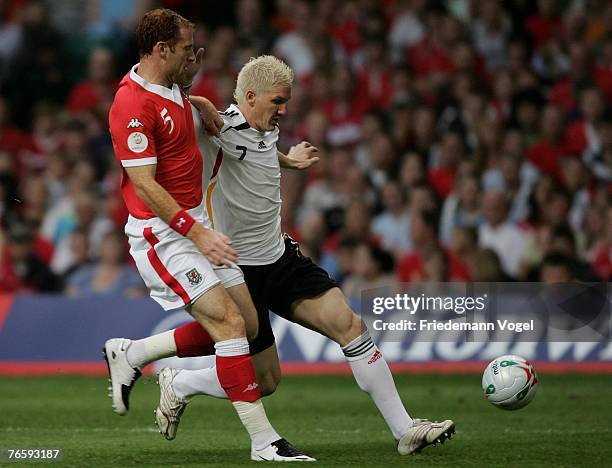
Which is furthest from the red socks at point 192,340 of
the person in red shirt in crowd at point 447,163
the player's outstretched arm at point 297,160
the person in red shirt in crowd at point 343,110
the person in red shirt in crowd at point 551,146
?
the person in red shirt in crowd at point 343,110

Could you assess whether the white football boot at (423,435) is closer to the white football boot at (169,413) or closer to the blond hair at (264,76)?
the white football boot at (169,413)

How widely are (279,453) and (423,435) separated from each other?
36.5 inches

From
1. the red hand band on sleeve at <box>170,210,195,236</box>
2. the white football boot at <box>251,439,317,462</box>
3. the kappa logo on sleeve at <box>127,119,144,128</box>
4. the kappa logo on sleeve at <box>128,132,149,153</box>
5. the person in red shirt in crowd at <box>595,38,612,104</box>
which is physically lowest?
the white football boot at <box>251,439,317,462</box>

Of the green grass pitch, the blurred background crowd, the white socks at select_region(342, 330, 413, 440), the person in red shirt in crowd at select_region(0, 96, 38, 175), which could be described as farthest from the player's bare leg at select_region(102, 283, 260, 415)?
the person in red shirt in crowd at select_region(0, 96, 38, 175)

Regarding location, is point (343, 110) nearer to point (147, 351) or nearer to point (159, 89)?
point (147, 351)

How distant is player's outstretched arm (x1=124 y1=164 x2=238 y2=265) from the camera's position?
7.05m

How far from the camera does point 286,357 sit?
1335 centimetres

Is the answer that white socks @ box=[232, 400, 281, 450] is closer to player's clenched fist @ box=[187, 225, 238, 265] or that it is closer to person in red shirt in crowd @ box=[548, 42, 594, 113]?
player's clenched fist @ box=[187, 225, 238, 265]

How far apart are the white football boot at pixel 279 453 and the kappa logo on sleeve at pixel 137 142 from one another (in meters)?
1.85

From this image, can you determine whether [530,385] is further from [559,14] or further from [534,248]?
[559,14]

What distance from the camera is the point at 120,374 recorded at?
26.4 feet

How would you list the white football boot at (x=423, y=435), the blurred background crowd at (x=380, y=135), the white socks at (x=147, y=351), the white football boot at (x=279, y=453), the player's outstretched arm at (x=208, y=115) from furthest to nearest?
the blurred background crowd at (x=380, y=135) → the white socks at (x=147, y=351) → the player's outstretched arm at (x=208, y=115) → the white football boot at (x=423, y=435) → the white football boot at (x=279, y=453)

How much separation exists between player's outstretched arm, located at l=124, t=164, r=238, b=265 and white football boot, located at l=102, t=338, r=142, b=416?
4.12ft

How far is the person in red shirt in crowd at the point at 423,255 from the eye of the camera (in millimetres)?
13531
